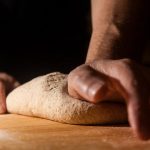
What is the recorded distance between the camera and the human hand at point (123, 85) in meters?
0.55

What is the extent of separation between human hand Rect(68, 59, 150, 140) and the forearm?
1.36 feet

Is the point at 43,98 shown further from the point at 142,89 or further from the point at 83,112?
the point at 142,89

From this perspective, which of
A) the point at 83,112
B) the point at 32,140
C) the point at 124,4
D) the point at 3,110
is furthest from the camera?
the point at 124,4

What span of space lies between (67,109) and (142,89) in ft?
0.77

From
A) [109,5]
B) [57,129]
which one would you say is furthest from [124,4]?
[57,129]

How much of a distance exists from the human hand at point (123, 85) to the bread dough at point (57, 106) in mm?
99

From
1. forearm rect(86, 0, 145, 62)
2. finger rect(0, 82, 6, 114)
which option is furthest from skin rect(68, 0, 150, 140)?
finger rect(0, 82, 6, 114)

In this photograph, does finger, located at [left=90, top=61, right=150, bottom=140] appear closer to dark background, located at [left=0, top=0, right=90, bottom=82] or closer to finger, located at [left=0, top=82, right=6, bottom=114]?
finger, located at [left=0, top=82, right=6, bottom=114]

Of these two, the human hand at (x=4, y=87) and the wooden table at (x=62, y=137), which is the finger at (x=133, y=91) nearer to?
the wooden table at (x=62, y=137)

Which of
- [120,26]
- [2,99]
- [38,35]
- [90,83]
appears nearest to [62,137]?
[90,83]

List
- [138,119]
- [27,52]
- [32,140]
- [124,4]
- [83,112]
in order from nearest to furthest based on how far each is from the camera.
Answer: [138,119] → [32,140] → [83,112] → [124,4] → [27,52]

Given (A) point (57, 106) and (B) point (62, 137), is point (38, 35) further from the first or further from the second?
(B) point (62, 137)

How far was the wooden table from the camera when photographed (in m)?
0.62

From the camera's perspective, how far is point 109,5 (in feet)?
3.89
